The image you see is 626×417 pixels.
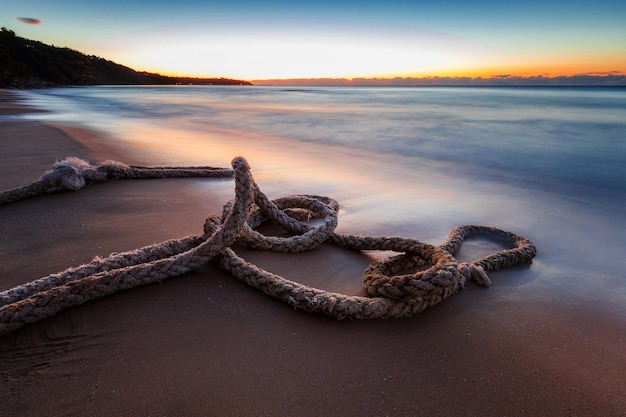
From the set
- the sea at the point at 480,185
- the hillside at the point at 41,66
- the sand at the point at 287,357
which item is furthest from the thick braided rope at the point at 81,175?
the hillside at the point at 41,66

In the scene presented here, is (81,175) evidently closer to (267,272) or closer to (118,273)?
(118,273)

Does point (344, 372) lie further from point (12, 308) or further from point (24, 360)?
point (12, 308)

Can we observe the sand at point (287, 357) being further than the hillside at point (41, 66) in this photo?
No

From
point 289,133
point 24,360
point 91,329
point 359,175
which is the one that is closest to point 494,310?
point 91,329

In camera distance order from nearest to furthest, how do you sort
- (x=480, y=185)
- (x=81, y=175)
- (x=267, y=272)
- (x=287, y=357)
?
(x=287, y=357), (x=267, y=272), (x=81, y=175), (x=480, y=185)

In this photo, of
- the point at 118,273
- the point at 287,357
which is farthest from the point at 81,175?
the point at 287,357

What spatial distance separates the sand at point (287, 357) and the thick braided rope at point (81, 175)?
38.7 inches

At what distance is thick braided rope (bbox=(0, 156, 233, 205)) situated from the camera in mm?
2502

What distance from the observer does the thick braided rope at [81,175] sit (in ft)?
8.21

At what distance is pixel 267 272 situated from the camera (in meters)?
1.59

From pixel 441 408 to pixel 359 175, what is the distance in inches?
130

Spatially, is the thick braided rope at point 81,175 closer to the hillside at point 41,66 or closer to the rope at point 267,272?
the rope at point 267,272

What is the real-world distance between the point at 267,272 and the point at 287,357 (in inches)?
18.5

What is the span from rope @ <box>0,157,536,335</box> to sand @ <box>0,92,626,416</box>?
1.9 inches
